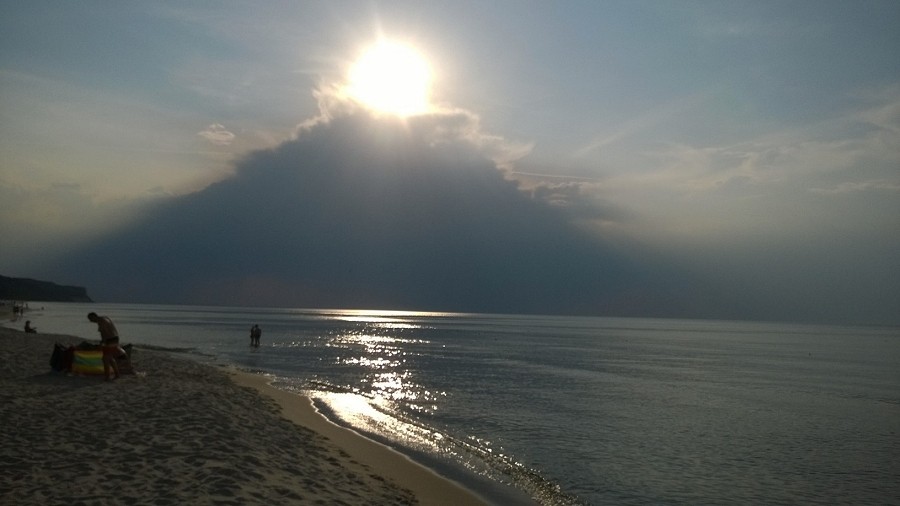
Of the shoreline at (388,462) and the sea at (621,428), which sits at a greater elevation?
the shoreline at (388,462)

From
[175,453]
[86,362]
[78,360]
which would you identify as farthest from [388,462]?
[78,360]

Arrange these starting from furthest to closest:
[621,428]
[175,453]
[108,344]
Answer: [621,428], [108,344], [175,453]

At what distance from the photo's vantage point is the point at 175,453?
36.0ft

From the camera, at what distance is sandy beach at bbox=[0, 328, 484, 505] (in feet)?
29.8

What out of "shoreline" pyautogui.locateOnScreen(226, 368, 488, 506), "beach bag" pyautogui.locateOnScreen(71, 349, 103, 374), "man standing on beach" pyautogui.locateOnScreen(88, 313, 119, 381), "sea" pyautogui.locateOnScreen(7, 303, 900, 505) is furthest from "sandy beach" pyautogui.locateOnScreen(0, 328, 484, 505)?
"sea" pyautogui.locateOnScreen(7, 303, 900, 505)

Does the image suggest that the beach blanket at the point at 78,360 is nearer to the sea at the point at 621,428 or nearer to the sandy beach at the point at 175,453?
the sandy beach at the point at 175,453

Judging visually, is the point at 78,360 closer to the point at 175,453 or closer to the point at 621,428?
the point at 175,453

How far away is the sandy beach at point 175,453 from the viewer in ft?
29.8

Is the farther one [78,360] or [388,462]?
[78,360]

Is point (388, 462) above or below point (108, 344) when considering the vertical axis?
below

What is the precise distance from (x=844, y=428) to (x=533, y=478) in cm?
1699

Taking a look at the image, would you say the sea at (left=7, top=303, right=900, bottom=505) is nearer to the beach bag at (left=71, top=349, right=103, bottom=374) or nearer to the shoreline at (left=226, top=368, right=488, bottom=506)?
the shoreline at (left=226, top=368, right=488, bottom=506)

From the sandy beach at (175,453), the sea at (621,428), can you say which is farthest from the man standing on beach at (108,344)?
the sea at (621,428)

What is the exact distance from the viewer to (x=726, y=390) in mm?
36906
